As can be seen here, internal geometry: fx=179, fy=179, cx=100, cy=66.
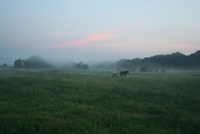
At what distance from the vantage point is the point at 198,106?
13969 millimetres

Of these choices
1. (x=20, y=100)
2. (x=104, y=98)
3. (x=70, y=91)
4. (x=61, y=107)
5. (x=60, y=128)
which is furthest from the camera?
(x=70, y=91)

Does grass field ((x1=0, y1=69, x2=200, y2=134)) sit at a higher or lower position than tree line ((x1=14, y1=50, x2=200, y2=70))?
lower

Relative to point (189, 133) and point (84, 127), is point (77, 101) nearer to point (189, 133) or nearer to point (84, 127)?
point (84, 127)

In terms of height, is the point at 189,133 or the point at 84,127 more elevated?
the point at 84,127

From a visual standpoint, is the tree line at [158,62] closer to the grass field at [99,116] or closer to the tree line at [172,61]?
the tree line at [172,61]

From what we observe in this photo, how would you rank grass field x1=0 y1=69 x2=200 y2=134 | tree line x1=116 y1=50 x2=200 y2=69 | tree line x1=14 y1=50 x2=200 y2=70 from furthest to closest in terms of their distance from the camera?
1. tree line x1=116 y1=50 x2=200 y2=69
2. tree line x1=14 y1=50 x2=200 y2=70
3. grass field x1=0 y1=69 x2=200 y2=134

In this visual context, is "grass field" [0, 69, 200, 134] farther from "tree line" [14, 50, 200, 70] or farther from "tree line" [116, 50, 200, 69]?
"tree line" [116, 50, 200, 69]

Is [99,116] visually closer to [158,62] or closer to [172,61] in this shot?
[172,61]

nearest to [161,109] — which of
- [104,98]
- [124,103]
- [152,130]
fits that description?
[124,103]

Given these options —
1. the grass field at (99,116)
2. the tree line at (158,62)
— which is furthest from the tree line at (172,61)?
the grass field at (99,116)

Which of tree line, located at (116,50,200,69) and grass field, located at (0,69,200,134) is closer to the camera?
grass field, located at (0,69,200,134)

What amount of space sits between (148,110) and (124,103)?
1.98 metres

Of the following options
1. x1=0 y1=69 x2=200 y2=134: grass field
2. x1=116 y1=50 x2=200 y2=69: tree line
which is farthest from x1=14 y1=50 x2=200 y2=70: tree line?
x1=0 y1=69 x2=200 y2=134: grass field

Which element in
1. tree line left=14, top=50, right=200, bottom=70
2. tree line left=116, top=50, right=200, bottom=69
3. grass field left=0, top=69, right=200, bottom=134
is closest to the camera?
grass field left=0, top=69, right=200, bottom=134
